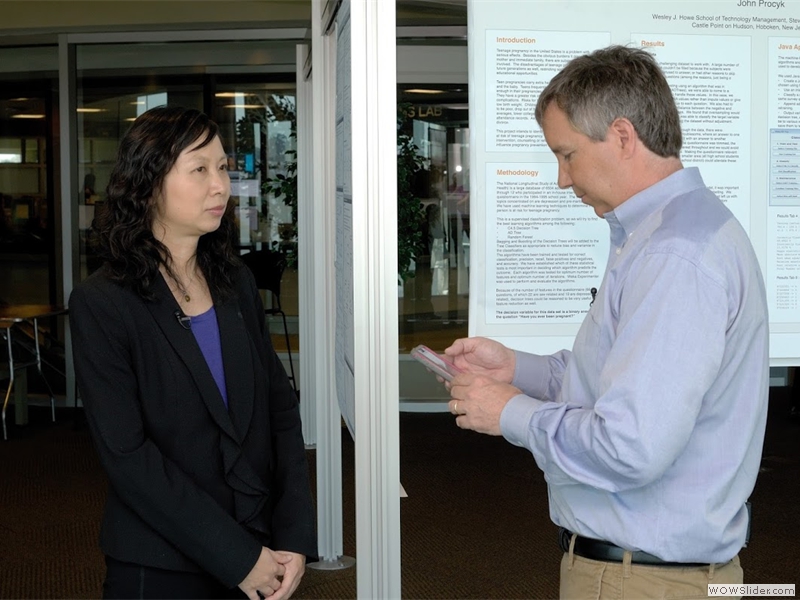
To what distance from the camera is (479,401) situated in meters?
1.72

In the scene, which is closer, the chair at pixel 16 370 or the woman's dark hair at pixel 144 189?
the woman's dark hair at pixel 144 189

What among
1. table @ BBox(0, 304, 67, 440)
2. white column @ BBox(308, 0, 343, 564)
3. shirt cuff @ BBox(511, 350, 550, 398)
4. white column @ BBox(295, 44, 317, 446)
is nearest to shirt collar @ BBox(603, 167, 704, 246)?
shirt cuff @ BBox(511, 350, 550, 398)

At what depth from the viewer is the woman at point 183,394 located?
1.86 meters

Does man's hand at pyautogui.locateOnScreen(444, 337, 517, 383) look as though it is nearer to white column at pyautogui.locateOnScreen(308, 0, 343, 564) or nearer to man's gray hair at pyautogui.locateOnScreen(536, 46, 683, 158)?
man's gray hair at pyautogui.locateOnScreen(536, 46, 683, 158)

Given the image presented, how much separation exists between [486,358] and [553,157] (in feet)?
2.10

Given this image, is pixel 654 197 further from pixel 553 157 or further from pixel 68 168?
pixel 68 168

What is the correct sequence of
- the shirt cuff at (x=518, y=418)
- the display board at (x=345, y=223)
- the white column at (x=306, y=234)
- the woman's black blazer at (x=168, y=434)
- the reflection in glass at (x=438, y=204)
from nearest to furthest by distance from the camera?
1. the shirt cuff at (x=518, y=418)
2. the woman's black blazer at (x=168, y=434)
3. the display board at (x=345, y=223)
4. the white column at (x=306, y=234)
5. the reflection in glass at (x=438, y=204)

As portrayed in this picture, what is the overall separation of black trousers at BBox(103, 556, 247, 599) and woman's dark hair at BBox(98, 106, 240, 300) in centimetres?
55

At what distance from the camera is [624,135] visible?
1687 millimetres

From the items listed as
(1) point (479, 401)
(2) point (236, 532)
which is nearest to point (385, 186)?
(1) point (479, 401)

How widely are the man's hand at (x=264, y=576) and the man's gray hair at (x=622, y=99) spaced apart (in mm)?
1015

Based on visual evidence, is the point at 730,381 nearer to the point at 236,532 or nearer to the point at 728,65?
the point at 236,532

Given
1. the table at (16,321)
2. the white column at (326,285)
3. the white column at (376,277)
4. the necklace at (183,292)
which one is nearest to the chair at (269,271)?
the table at (16,321)

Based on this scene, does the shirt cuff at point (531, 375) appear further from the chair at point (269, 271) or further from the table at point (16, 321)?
the chair at point (269, 271)
